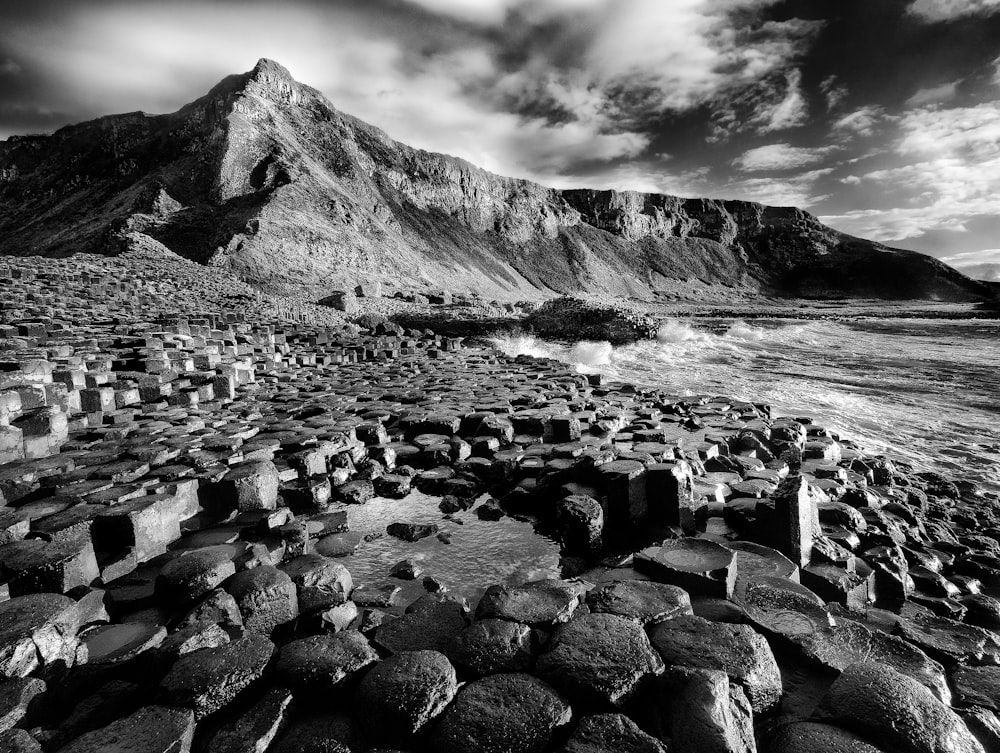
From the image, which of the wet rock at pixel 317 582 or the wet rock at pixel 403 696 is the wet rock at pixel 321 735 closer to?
the wet rock at pixel 403 696

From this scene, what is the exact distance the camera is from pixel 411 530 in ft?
12.7

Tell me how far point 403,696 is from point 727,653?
1.43 m

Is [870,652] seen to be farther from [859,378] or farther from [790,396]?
[859,378]

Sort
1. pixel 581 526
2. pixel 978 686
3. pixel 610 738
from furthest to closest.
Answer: pixel 581 526
pixel 978 686
pixel 610 738

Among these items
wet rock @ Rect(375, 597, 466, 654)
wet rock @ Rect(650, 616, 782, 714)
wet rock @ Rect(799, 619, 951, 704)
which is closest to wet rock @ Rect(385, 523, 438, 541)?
wet rock @ Rect(375, 597, 466, 654)

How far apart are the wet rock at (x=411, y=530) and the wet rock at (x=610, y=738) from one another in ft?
7.61

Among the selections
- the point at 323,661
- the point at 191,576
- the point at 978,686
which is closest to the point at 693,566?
the point at 978,686

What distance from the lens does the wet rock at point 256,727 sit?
5.64ft

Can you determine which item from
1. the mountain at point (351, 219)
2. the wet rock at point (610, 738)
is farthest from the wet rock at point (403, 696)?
the mountain at point (351, 219)

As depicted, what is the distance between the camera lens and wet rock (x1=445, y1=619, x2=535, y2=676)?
2.07m

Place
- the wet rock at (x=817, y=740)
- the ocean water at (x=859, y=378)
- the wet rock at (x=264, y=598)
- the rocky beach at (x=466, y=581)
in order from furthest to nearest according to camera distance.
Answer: the ocean water at (x=859, y=378) → the wet rock at (x=264, y=598) → the rocky beach at (x=466, y=581) → the wet rock at (x=817, y=740)

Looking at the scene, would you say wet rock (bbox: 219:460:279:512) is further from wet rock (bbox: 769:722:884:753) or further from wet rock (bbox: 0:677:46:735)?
wet rock (bbox: 769:722:884:753)

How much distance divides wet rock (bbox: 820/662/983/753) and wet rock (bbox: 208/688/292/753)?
84.2 inches

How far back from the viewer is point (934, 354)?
2070 centimetres
